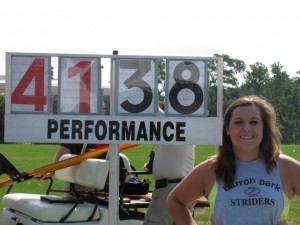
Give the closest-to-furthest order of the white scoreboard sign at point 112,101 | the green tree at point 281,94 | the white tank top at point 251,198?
1. the white tank top at point 251,198
2. the white scoreboard sign at point 112,101
3. the green tree at point 281,94

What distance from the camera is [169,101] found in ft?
17.9

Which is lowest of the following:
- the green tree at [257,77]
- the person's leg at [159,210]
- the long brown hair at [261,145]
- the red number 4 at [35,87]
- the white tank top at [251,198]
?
the person's leg at [159,210]

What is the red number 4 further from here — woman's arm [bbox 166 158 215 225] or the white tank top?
the white tank top

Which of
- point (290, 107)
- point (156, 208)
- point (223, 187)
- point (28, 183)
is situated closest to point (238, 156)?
point (223, 187)

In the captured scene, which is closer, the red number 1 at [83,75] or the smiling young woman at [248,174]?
the smiling young woman at [248,174]

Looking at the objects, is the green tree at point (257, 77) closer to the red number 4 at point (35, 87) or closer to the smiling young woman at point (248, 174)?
the red number 4 at point (35, 87)

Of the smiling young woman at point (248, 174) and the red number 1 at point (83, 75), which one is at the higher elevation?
the red number 1 at point (83, 75)

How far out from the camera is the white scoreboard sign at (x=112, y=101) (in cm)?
539

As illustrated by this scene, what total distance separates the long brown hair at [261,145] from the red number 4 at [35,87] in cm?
187

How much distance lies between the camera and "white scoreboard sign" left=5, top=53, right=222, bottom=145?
5.39 meters

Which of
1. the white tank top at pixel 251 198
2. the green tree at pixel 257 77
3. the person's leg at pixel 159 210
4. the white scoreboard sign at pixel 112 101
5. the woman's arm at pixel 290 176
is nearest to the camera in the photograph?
the white tank top at pixel 251 198

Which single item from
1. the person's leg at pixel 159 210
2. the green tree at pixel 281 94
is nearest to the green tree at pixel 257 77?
the green tree at pixel 281 94

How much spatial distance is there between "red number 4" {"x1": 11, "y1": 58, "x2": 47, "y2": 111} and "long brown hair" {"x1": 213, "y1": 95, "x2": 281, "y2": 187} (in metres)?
1.87

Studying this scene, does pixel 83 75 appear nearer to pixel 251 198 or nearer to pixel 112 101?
pixel 112 101
